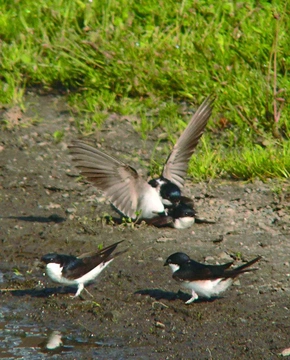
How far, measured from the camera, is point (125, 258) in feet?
19.3

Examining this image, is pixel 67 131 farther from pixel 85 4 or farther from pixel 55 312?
pixel 55 312

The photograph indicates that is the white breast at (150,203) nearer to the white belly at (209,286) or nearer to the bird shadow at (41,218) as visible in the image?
the bird shadow at (41,218)

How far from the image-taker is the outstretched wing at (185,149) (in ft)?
22.2

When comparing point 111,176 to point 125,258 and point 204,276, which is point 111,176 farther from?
point 204,276

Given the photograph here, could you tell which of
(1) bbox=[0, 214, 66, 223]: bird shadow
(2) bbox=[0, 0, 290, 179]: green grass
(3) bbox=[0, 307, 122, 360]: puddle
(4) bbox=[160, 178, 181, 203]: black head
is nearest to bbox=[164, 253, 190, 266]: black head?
(3) bbox=[0, 307, 122, 360]: puddle

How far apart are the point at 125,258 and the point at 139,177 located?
0.67 metres

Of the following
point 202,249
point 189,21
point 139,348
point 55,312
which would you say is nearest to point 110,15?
point 189,21

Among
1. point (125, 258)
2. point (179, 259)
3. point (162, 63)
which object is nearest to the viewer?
point (179, 259)

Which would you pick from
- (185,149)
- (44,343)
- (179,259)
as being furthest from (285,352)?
(185,149)

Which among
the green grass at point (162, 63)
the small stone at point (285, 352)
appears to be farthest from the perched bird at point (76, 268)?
the green grass at point (162, 63)

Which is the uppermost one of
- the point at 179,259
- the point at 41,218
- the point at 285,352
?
the point at 285,352

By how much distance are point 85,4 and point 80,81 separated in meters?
0.91

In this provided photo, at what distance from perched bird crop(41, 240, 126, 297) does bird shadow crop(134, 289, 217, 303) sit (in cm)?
31

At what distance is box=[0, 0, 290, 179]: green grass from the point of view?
753 centimetres
